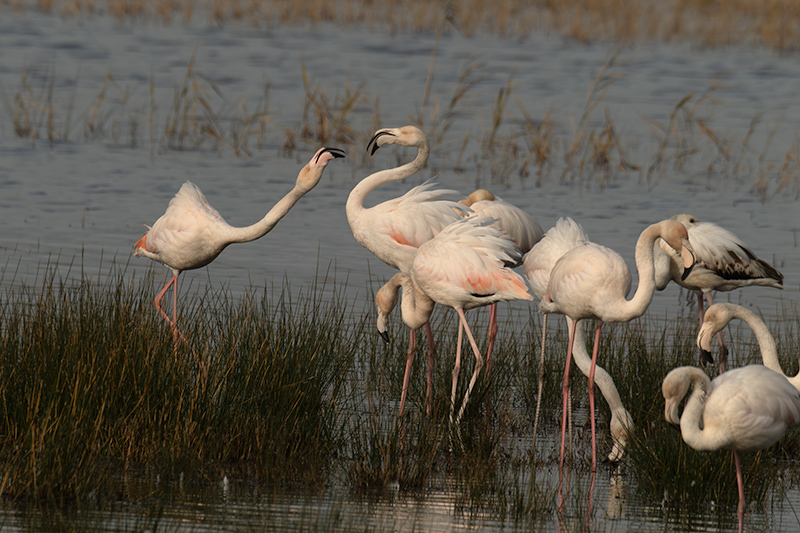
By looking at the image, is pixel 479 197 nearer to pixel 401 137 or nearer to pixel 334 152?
pixel 401 137

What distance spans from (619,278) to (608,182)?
9695 millimetres

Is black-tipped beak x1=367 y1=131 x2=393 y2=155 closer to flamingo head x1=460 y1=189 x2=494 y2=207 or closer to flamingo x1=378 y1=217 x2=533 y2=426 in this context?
flamingo x1=378 y1=217 x2=533 y2=426

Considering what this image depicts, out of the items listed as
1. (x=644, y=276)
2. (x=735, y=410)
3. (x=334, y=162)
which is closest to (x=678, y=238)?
(x=644, y=276)

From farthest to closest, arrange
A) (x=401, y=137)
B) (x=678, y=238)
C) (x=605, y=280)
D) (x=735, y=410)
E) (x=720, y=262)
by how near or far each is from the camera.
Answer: (x=720, y=262), (x=401, y=137), (x=605, y=280), (x=678, y=238), (x=735, y=410)

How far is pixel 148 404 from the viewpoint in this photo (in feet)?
18.2

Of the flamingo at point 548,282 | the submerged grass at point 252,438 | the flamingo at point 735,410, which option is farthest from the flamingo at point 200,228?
the flamingo at point 735,410


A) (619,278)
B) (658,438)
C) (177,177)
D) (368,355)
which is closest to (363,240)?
(368,355)

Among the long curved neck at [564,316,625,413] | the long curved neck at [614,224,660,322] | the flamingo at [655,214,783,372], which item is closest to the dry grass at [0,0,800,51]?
the flamingo at [655,214,783,372]

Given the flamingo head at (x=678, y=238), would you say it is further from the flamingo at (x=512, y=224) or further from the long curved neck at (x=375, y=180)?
the long curved neck at (x=375, y=180)

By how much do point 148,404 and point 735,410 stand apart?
2.86 meters

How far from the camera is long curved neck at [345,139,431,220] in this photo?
7.69 metres

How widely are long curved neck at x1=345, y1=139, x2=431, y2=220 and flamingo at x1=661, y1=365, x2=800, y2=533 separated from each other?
302 cm

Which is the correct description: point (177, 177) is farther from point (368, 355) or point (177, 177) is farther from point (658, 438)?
point (658, 438)

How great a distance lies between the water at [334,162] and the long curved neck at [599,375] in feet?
1.64
